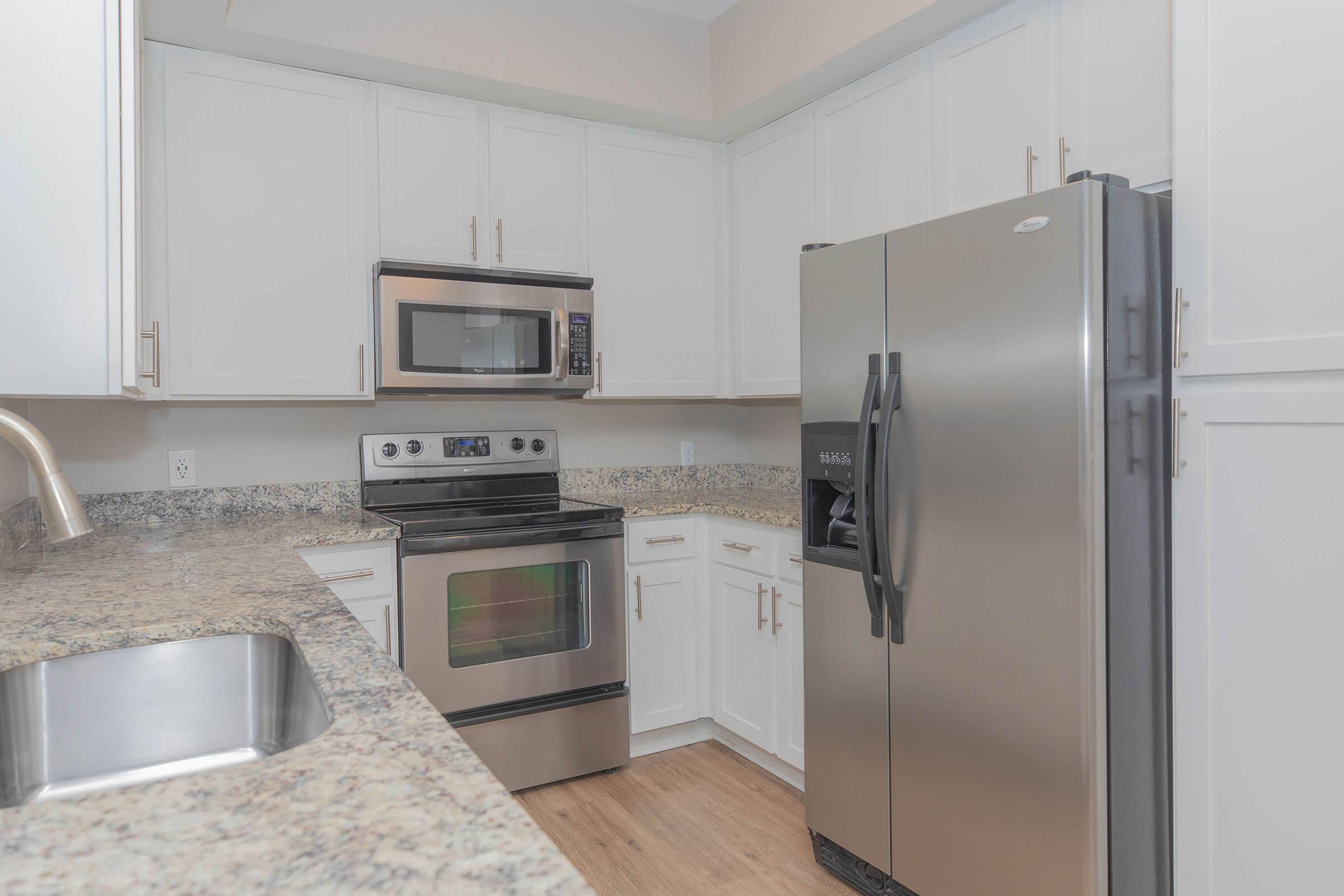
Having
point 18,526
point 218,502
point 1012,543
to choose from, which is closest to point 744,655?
point 1012,543

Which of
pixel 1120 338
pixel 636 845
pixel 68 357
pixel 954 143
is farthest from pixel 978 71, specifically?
pixel 636 845

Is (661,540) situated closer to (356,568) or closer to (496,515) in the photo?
(496,515)

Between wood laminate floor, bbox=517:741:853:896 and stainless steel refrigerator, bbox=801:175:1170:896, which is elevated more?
stainless steel refrigerator, bbox=801:175:1170:896

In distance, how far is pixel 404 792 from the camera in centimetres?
65

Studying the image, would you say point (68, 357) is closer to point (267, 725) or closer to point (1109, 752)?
point (267, 725)

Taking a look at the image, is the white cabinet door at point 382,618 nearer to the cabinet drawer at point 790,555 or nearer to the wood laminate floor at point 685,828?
the wood laminate floor at point 685,828

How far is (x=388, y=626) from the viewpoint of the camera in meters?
2.41

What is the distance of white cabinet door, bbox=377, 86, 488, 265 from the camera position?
8.66 feet

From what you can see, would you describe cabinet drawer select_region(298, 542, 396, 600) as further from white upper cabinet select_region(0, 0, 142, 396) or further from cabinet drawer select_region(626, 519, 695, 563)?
white upper cabinet select_region(0, 0, 142, 396)

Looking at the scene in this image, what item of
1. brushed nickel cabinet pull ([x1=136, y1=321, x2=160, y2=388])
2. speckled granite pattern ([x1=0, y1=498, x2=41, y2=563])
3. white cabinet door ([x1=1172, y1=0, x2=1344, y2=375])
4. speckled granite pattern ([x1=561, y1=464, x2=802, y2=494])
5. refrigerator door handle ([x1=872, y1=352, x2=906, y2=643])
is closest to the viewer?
white cabinet door ([x1=1172, y1=0, x2=1344, y2=375])

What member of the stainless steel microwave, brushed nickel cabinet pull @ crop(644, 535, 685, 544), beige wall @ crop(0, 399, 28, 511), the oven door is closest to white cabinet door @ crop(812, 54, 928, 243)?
the stainless steel microwave

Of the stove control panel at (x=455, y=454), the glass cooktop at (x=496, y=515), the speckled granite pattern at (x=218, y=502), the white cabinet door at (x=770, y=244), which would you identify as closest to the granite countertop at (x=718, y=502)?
the glass cooktop at (x=496, y=515)

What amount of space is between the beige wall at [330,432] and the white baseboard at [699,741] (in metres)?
1.05

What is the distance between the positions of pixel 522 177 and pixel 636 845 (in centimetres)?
213
